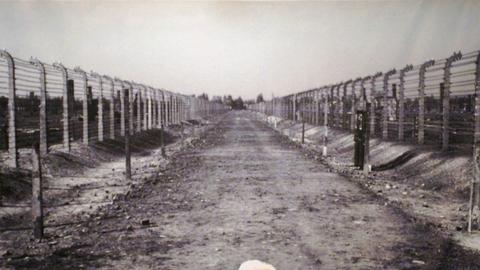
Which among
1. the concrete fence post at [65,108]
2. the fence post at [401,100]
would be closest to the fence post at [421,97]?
the fence post at [401,100]

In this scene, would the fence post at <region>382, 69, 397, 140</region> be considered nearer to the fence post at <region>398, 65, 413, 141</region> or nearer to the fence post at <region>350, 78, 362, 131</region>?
the fence post at <region>398, 65, 413, 141</region>

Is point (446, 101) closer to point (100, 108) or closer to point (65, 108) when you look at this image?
point (65, 108)

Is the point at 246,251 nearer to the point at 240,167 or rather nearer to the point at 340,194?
the point at 340,194

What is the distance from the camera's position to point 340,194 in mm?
9148

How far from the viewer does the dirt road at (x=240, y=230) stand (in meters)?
5.08

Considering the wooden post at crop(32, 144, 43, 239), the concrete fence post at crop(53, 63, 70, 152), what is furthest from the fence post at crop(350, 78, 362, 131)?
the wooden post at crop(32, 144, 43, 239)

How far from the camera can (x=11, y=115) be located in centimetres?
1012

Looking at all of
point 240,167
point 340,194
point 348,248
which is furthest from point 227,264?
point 240,167

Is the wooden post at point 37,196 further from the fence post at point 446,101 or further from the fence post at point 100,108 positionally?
the fence post at point 100,108

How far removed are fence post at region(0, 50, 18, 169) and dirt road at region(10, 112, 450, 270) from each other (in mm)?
2737

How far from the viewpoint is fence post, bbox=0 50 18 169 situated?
995 centimetres

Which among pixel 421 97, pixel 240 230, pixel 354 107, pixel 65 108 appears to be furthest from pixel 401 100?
pixel 240 230

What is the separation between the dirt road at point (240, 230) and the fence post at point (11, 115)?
2.74m

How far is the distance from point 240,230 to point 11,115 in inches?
255
